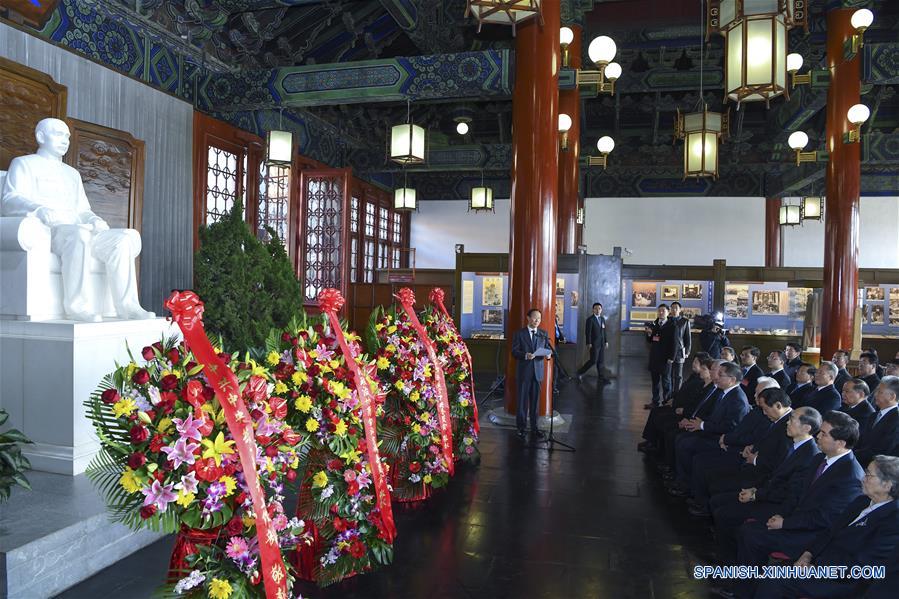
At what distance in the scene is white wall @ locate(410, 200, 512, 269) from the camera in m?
17.0

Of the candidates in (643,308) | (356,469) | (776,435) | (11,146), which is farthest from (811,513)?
(643,308)

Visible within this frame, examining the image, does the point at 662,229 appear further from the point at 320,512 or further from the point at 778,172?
the point at 320,512

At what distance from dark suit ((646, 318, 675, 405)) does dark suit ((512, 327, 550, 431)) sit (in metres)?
2.32

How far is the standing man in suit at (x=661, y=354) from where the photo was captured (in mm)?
7555

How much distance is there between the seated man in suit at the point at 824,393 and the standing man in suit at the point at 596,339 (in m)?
5.07

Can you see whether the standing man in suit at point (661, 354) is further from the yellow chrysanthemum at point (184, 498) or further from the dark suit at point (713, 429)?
the yellow chrysanthemum at point (184, 498)

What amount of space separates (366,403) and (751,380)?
4.20 metres

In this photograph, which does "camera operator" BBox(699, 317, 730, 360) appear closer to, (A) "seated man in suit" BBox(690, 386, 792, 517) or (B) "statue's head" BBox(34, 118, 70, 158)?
(A) "seated man in suit" BBox(690, 386, 792, 517)

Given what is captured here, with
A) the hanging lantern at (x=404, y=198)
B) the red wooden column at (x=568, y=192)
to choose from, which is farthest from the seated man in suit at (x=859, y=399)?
the hanging lantern at (x=404, y=198)

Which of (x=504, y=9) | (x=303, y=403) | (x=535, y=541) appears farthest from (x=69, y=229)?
(x=535, y=541)

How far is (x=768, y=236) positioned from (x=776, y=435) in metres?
14.0

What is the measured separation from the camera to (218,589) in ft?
6.80

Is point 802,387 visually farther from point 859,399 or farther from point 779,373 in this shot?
point 859,399

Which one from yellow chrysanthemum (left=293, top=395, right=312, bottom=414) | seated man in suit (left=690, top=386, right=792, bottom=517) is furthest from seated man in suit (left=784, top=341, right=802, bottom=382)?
yellow chrysanthemum (left=293, top=395, right=312, bottom=414)
